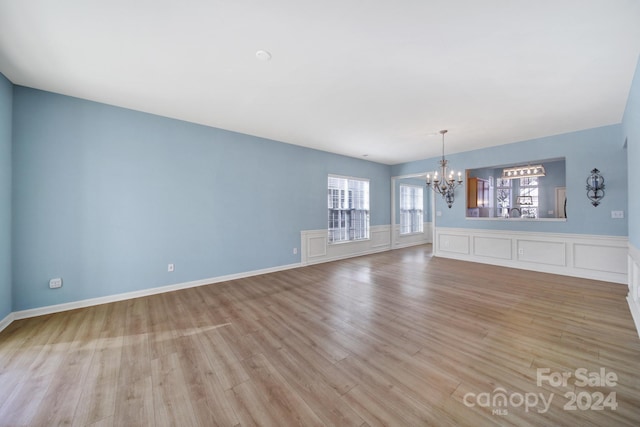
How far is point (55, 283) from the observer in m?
2.93

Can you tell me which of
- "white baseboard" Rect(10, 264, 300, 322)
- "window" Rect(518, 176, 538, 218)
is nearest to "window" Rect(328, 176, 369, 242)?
"white baseboard" Rect(10, 264, 300, 322)

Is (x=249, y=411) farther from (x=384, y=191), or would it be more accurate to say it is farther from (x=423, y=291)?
(x=384, y=191)

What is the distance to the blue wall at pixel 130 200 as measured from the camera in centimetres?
285

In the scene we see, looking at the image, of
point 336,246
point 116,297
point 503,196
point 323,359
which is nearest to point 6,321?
point 116,297

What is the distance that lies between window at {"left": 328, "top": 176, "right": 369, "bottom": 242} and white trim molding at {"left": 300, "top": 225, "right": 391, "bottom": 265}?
0.19 meters

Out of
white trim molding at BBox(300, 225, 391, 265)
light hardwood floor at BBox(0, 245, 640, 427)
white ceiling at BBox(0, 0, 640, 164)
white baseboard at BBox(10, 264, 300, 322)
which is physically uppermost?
white ceiling at BBox(0, 0, 640, 164)

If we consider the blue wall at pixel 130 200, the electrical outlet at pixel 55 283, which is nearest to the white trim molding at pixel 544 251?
the blue wall at pixel 130 200

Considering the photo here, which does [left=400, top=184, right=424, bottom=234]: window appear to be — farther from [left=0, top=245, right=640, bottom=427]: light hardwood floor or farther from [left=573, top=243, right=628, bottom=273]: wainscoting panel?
[left=0, top=245, right=640, bottom=427]: light hardwood floor

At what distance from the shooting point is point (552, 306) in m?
3.04

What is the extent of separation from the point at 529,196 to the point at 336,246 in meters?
7.67

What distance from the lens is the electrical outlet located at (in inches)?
115

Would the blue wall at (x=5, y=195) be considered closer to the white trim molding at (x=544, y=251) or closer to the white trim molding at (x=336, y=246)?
the white trim molding at (x=336, y=246)

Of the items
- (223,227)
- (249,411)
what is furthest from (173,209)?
(249,411)

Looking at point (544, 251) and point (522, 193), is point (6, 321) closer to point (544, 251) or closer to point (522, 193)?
point (544, 251)
